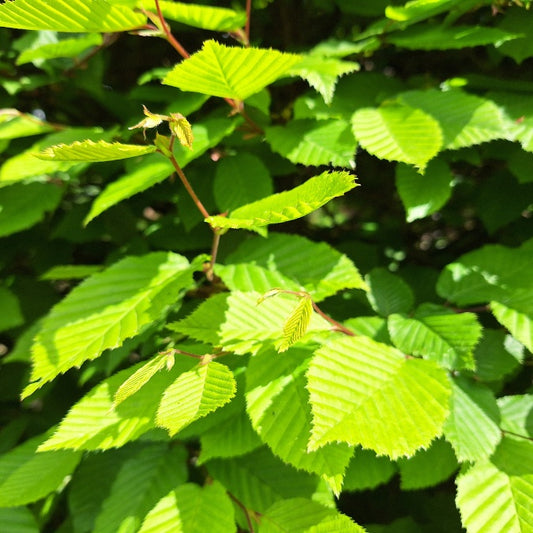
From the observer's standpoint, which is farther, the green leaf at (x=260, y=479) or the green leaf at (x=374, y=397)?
the green leaf at (x=260, y=479)

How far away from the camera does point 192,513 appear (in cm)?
77

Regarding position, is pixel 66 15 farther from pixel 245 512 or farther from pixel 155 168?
pixel 245 512

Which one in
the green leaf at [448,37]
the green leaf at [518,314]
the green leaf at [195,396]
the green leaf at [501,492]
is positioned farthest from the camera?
the green leaf at [448,37]

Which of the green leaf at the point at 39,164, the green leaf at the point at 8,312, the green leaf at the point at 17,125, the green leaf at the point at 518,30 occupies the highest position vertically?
the green leaf at the point at 17,125

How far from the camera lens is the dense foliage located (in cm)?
69

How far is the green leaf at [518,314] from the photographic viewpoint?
0.81 metres

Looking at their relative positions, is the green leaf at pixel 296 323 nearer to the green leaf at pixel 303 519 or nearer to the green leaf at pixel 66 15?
the green leaf at pixel 303 519

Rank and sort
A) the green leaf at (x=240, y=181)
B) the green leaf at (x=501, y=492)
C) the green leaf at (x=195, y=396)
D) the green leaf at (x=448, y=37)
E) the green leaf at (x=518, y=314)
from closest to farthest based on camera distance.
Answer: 1. the green leaf at (x=195, y=396)
2. the green leaf at (x=501, y=492)
3. the green leaf at (x=518, y=314)
4. the green leaf at (x=448, y=37)
5. the green leaf at (x=240, y=181)

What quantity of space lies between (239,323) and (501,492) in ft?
1.70

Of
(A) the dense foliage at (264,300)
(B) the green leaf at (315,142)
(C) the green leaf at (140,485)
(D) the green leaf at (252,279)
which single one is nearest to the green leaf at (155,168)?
(A) the dense foliage at (264,300)

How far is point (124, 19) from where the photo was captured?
33.0 inches

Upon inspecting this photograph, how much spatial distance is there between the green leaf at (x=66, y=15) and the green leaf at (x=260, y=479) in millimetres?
890

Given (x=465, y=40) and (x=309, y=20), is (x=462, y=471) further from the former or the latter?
(x=309, y=20)

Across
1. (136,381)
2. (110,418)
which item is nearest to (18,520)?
(110,418)
